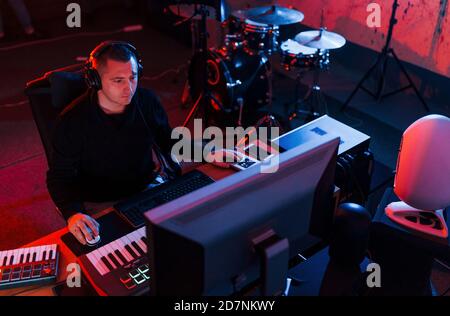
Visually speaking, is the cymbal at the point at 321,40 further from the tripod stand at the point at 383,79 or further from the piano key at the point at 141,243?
the piano key at the point at 141,243

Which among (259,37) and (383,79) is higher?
(259,37)

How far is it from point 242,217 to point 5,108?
129 inches

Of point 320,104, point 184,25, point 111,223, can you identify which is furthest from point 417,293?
point 184,25

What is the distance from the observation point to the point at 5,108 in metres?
3.88

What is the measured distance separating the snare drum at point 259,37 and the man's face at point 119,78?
6.60ft

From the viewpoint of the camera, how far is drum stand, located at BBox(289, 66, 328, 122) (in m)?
3.72

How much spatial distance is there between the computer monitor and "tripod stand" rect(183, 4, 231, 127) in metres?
2.07

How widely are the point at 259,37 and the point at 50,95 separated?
6.94ft

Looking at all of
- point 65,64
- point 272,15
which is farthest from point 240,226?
point 65,64

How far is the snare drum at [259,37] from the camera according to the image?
3618mm

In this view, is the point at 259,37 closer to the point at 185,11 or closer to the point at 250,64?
the point at 250,64

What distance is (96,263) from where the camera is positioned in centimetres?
148

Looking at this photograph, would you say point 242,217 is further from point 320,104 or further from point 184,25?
point 184,25

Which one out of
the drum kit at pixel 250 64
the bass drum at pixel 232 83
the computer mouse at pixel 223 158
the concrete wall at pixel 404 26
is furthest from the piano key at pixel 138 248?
the concrete wall at pixel 404 26
